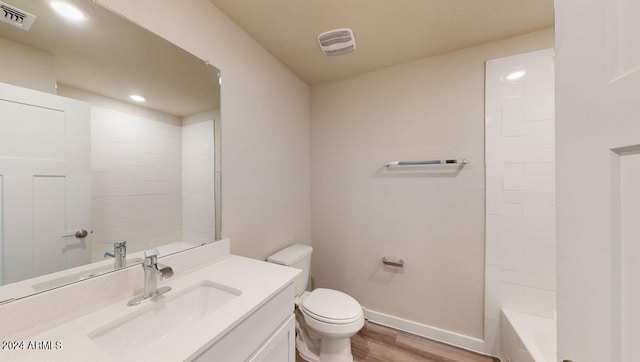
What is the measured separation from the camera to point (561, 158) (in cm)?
51

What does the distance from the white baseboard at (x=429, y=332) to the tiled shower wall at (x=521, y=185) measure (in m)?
0.28

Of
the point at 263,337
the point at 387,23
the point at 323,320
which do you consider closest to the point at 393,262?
the point at 323,320

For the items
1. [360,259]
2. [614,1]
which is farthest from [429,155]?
[614,1]

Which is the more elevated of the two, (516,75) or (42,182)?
(516,75)

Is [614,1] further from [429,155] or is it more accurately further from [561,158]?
[429,155]

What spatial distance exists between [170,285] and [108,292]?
0.20 metres

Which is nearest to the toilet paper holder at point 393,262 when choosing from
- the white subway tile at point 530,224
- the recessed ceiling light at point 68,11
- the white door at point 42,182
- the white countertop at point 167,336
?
the white subway tile at point 530,224

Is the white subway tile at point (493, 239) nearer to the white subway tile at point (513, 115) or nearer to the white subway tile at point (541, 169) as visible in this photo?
the white subway tile at point (541, 169)

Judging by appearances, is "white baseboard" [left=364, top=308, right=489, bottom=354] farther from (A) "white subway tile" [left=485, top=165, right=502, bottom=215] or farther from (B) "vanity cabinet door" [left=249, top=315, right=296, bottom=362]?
(B) "vanity cabinet door" [left=249, top=315, right=296, bottom=362]

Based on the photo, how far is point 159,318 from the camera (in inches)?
32.9

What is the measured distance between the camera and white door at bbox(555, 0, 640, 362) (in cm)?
37

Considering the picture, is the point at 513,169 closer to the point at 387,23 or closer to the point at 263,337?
the point at 387,23

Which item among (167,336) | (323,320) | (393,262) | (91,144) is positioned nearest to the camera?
(167,336)

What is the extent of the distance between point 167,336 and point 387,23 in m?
1.89
